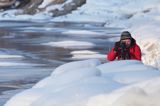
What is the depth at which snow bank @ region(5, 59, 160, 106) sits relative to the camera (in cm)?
577

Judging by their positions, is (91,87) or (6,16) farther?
(6,16)

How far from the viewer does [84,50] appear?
21.9 metres

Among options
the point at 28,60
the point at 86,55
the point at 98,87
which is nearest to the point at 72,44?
the point at 86,55

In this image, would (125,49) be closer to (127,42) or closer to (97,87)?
(127,42)

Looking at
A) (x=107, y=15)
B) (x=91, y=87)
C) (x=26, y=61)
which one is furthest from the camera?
(x=107, y=15)

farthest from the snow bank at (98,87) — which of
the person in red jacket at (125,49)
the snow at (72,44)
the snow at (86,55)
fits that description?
the snow at (72,44)

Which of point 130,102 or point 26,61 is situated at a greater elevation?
point 130,102

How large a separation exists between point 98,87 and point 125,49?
10.6 feet

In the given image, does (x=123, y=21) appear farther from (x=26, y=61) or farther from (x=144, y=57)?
(x=144, y=57)

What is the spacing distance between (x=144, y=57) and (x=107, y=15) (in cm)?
3048

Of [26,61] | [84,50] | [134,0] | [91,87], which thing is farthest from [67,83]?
[134,0]

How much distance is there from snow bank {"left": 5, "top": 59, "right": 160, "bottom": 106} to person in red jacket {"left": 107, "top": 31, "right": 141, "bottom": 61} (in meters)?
1.20

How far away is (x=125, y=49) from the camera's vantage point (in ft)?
A: 31.9

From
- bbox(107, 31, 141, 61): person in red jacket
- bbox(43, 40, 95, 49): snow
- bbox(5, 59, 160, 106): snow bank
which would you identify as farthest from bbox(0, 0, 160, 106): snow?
bbox(43, 40, 95, 49): snow
